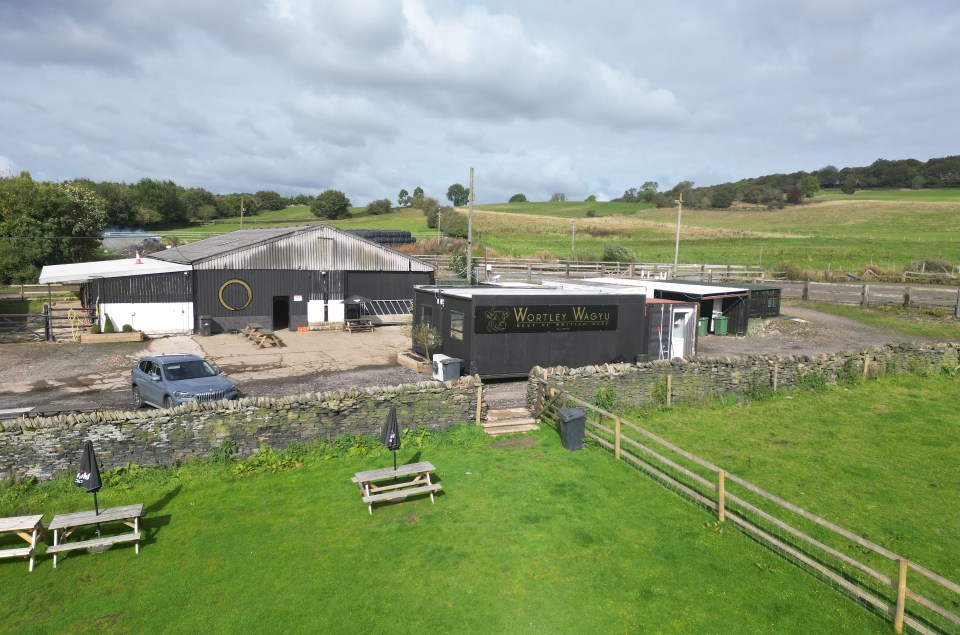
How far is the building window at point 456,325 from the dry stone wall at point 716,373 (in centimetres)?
430

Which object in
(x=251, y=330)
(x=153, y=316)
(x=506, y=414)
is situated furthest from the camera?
(x=251, y=330)

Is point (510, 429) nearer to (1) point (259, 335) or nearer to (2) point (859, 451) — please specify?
(2) point (859, 451)

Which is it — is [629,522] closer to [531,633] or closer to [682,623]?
[682,623]

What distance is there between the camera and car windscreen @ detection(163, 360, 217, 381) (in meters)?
15.7

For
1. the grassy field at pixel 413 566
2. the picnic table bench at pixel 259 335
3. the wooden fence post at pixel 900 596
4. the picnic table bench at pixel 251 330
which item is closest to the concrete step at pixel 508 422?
the grassy field at pixel 413 566

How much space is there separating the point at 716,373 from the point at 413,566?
12.8m

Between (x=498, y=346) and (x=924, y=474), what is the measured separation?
12.1m

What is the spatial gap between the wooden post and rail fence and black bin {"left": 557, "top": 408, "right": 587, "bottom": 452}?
0.57 metres

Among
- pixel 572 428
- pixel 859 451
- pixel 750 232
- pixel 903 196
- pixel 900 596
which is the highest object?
pixel 903 196

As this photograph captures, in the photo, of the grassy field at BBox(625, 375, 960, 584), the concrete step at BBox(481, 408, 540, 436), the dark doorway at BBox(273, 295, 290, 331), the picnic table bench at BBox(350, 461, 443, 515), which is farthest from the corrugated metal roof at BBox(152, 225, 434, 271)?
the picnic table bench at BBox(350, 461, 443, 515)

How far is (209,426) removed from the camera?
40.5 ft

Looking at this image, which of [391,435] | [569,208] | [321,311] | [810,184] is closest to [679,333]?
[391,435]

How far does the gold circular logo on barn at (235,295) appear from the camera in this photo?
3067 centimetres

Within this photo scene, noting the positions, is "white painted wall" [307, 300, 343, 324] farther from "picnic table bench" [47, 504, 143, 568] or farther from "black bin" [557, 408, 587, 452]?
"picnic table bench" [47, 504, 143, 568]
